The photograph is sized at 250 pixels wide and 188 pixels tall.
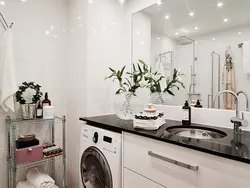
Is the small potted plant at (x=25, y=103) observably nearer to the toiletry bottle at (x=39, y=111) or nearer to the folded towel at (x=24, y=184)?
the toiletry bottle at (x=39, y=111)

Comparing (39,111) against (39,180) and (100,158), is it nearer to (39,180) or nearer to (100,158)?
(39,180)

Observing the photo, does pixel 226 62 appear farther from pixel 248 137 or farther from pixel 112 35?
pixel 112 35

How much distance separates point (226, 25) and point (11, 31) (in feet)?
6.33

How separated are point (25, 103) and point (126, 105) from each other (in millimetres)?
968

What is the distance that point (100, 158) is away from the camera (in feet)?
4.93

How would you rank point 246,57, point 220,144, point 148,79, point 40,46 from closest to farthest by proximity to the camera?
point 220,144 < point 246,57 < point 148,79 < point 40,46

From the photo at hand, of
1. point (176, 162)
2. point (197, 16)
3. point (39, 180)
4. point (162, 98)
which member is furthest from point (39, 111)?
point (197, 16)

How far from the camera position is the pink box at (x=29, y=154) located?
163cm

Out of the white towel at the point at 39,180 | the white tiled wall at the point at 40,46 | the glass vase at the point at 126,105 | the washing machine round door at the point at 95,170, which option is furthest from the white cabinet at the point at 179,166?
the white tiled wall at the point at 40,46

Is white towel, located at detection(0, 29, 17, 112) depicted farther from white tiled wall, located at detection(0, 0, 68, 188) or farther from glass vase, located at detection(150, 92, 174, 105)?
glass vase, located at detection(150, 92, 174, 105)

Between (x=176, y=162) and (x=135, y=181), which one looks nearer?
(x=176, y=162)

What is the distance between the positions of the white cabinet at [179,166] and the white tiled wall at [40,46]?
1.17 metres

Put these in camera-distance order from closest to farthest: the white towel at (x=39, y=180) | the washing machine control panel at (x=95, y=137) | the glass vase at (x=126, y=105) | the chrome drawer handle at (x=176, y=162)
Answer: the chrome drawer handle at (x=176, y=162) → the washing machine control panel at (x=95, y=137) → the white towel at (x=39, y=180) → the glass vase at (x=126, y=105)

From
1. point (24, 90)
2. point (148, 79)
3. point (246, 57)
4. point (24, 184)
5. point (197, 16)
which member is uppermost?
point (197, 16)
